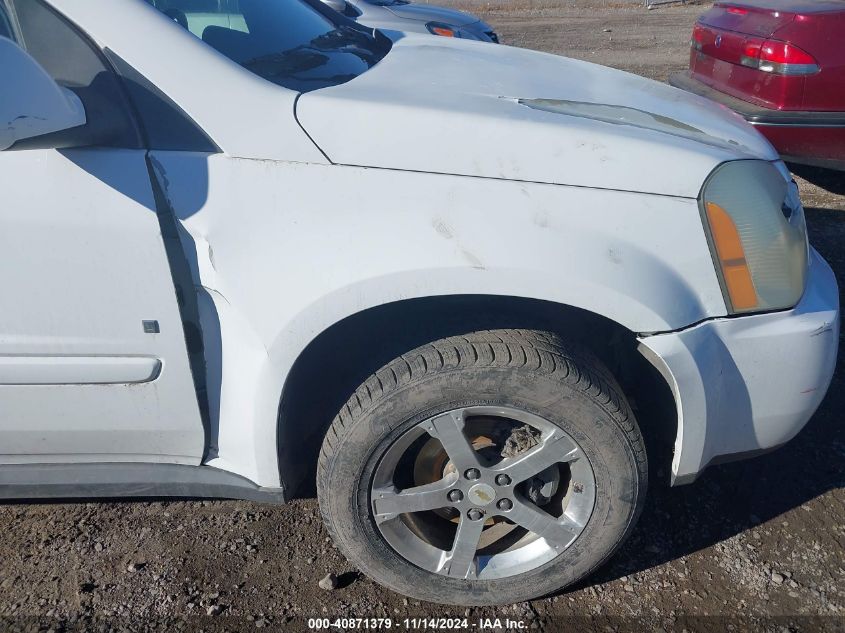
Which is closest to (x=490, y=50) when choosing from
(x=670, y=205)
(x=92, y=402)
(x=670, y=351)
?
(x=670, y=205)

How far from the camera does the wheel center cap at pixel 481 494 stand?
189 centimetres

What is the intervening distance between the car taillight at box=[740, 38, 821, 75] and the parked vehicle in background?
8.06 ft

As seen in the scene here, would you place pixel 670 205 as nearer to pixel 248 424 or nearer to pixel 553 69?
pixel 553 69

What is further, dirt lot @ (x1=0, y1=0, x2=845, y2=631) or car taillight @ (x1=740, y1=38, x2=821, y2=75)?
car taillight @ (x1=740, y1=38, x2=821, y2=75)

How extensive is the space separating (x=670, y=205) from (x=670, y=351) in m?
0.35

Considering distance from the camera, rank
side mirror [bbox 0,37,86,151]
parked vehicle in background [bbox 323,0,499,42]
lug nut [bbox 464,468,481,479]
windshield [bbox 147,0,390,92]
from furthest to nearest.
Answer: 1. parked vehicle in background [bbox 323,0,499,42]
2. windshield [bbox 147,0,390,92]
3. lug nut [bbox 464,468,481,479]
4. side mirror [bbox 0,37,86,151]

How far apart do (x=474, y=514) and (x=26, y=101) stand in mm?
1452

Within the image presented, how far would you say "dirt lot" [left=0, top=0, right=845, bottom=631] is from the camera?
2.03m

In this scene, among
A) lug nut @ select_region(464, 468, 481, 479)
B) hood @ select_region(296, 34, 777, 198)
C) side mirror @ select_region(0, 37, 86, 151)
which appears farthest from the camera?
lug nut @ select_region(464, 468, 481, 479)

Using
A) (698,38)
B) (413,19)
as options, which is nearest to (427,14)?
→ (413,19)

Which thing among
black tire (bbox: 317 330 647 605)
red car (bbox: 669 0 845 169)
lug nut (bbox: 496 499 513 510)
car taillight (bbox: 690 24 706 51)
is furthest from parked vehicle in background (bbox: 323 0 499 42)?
lug nut (bbox: 496 499 513 510)

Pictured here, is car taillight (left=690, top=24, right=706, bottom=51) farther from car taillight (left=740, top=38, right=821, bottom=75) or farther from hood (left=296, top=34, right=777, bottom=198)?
hood (left=296, top=34, right=777, bottom=198)

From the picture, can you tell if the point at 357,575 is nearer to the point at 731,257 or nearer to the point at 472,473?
the point at 472,473

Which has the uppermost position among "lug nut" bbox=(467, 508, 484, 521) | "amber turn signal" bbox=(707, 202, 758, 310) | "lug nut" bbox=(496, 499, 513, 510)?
"amber turn signal" bbox=(707, 202, 758, 310)
